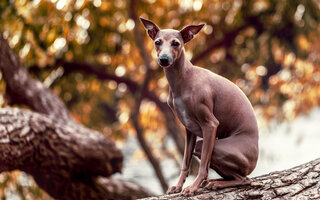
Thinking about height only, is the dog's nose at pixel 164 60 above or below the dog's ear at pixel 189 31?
below

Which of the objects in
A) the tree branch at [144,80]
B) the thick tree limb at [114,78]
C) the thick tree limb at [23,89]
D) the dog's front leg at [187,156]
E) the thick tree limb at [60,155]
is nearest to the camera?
the dog's front leg at [187,156]

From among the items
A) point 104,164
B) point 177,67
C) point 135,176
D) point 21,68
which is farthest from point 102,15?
point 135,176

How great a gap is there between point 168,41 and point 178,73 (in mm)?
276

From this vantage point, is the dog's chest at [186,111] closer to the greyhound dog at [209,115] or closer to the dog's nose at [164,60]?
the greyhound dog at [209,115]

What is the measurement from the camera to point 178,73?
3582mm

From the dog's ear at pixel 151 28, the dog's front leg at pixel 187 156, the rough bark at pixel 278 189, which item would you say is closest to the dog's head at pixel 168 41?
the dog's ear at pixel 151 28

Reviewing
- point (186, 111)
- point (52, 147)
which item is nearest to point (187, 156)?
point (186, 111)

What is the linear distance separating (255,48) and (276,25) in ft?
2.28

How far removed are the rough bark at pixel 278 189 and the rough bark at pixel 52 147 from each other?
2167 millimetres

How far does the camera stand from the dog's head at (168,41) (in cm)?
332

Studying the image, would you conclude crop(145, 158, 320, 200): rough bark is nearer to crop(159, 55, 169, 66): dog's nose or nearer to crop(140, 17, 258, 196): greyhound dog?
crop(140, 17, 258, 196): greyhound dog

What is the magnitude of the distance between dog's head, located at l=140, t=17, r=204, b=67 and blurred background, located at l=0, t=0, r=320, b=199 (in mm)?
3152

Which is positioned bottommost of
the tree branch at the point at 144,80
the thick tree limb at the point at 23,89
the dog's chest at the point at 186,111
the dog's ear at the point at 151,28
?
the dog's chest at the point at 186,111

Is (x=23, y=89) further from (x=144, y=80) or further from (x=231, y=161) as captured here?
(x=231, y=161)
